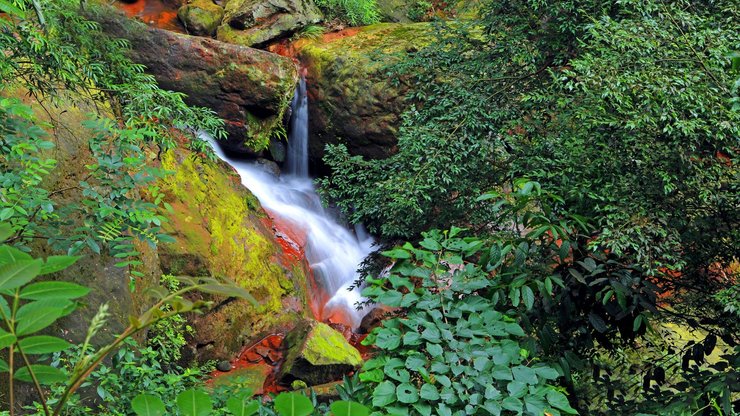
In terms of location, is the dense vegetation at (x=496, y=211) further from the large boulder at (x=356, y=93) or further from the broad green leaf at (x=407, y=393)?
the large boulder at (x=356, y=93)

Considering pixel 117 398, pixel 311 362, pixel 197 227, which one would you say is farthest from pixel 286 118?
pixel 117 398

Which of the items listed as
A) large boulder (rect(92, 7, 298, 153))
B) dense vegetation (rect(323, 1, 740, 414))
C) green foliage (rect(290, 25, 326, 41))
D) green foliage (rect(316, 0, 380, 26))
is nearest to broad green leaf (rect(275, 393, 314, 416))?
dense vegetation (rect(323, 1, 740, 414))

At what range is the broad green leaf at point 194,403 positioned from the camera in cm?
103

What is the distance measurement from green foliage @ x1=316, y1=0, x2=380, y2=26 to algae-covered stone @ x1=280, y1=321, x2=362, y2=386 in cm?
809

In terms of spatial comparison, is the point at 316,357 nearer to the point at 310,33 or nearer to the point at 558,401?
the point at 558,401

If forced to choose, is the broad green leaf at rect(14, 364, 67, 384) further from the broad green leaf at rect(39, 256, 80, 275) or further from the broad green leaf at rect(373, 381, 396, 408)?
the broad green leaf at rect(373, 381, 396, 408)

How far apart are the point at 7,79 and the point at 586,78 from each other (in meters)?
3.69

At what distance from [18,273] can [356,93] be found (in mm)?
9467

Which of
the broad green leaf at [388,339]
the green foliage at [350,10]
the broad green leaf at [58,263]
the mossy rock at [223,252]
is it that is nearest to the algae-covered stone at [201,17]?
the green foliage at [350,10]

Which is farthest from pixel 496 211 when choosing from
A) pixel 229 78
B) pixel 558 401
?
pixel 229 78

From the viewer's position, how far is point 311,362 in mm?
6691

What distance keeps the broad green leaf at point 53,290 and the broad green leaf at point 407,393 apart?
1410 mm

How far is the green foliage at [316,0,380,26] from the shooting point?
43.4 feet

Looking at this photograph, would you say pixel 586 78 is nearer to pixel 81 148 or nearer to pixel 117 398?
pixel 117 398
